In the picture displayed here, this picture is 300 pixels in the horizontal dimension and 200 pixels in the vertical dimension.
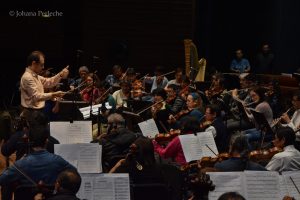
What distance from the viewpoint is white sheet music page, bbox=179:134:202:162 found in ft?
23.4

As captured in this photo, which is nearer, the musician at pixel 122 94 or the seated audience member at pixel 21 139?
the seated audience member at pixel 21 139

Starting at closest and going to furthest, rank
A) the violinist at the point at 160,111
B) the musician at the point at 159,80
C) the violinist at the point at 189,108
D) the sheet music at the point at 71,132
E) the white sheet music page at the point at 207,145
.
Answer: the white sheet music page at the point at 207,145 → the sheet music at the point at 71,132 → the violinist at the point at 189,108 → the violinist at the point at 160,111 → the musician at the point at 159,80

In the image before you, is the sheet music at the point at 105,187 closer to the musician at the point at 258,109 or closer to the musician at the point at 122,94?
the musician at the point at 258,109

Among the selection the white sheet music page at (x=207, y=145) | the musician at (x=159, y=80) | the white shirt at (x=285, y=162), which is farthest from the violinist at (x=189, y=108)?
the musician at (x=159, y=80)

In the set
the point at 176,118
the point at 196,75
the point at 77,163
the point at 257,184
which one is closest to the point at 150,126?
the point at 176,118

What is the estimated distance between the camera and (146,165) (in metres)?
6.27

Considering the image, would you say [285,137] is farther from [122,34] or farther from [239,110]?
[122,34]

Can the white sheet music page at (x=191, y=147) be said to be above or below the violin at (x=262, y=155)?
above

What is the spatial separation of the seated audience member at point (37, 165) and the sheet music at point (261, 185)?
1535 millimetres

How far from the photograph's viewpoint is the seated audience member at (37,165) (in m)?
5.74

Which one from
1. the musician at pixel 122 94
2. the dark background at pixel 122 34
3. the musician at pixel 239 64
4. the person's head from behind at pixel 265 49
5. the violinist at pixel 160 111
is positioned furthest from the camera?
the person's head from behind at pixel 265 49

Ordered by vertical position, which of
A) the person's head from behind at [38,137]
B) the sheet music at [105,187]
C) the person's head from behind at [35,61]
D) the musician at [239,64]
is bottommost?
the musician at [239,64]

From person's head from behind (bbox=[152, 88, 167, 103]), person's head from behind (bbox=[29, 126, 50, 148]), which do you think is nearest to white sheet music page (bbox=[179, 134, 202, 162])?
person's head from behind (bbox=[29, 126, 50, 148])

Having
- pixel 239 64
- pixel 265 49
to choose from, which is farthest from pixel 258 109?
pixel 265 49
